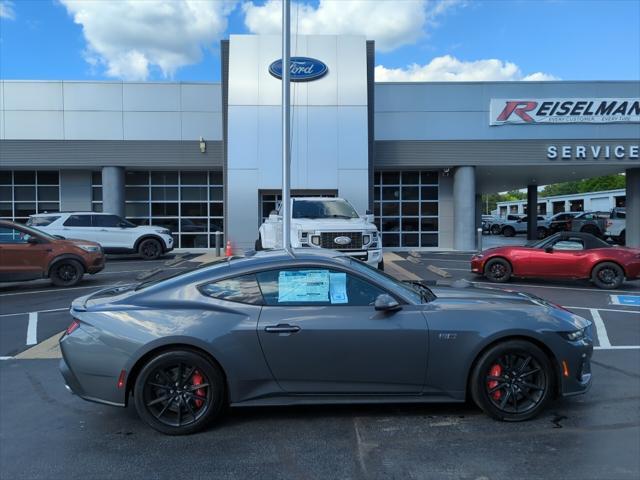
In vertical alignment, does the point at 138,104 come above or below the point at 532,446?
above

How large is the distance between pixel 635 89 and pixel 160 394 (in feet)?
79.1

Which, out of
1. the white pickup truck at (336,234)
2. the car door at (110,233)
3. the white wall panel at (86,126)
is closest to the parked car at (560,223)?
the white pickup truck at (336,234)

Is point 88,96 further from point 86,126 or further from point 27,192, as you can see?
point 27,192

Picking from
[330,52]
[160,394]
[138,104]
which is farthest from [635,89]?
[160,394]

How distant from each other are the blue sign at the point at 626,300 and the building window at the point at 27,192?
22629mm

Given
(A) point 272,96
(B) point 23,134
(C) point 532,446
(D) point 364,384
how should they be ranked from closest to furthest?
(C) point 532,446, (D) point 364,384, (A) point 272,96, (B) point 23,134

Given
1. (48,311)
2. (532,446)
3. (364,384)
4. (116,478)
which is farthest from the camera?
(48,311)

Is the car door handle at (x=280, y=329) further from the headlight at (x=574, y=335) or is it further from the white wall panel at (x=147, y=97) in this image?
the white wall panel at (x=147, y=97)

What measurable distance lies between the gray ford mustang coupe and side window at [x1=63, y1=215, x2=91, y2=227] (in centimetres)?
1534

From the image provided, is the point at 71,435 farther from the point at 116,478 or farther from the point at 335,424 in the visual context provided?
the point at 335,424

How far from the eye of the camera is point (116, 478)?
3424 millimetres

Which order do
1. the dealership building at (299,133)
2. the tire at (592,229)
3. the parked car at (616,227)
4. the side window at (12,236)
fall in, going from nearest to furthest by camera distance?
1. the side window at (12,236)
2. the dealership building at (299,133)
3. the parked car at (616,227)
4. the tire at (592,229)

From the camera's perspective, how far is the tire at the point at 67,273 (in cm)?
1194

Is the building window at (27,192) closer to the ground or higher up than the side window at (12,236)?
higher up
